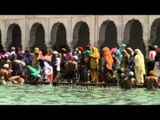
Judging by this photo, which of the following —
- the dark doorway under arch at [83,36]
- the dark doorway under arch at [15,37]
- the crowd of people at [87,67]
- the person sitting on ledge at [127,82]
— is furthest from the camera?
the dark doorway under arch at [15,37]

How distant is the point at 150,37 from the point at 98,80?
5.48 meters

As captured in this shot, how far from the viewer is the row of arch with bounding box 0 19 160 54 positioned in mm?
21953

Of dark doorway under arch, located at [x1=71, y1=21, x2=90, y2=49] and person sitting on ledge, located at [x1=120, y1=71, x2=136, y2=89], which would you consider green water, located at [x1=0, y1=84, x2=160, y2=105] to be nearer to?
person sitting on ledge, located at [x1=120, y1=71, x2=136, y2=89]

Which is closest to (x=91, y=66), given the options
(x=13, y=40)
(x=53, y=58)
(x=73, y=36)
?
(x=53, y=58)

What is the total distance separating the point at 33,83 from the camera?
614 inches

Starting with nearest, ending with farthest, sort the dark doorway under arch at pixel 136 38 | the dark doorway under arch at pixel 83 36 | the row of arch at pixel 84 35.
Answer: the row of arch at pixel 84 35 → the dark doorway under arch at pixel 136 38 → the dark doorway under arch at pixel 83 36

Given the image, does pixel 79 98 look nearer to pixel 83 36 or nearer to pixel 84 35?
pixel 83 36

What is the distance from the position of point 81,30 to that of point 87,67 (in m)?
10.6

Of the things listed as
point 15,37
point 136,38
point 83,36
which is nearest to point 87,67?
point 136,38

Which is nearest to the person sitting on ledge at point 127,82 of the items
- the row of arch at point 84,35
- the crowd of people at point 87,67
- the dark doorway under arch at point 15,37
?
the crowd of people at point 87,67

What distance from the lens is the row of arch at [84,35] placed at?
72.0 ft

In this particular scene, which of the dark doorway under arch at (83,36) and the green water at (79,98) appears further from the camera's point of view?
the dark doorway under arch at (83,36)

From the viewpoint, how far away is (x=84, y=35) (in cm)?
2547

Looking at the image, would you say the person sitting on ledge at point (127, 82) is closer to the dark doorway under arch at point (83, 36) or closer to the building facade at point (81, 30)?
the building facade at point (81, 30)
